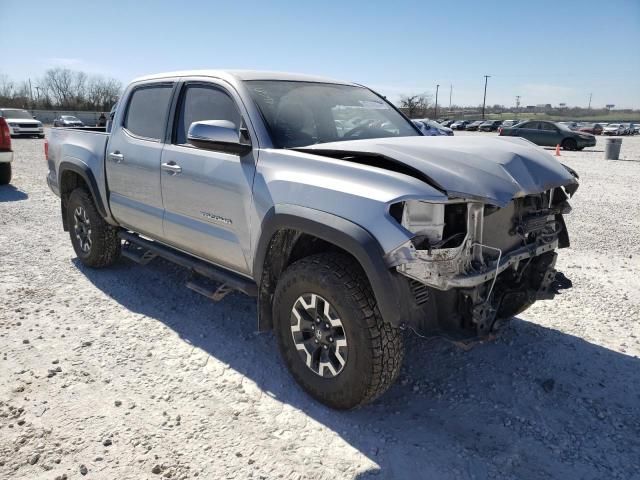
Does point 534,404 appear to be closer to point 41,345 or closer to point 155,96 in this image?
point 41,345

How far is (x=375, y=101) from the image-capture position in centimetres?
434

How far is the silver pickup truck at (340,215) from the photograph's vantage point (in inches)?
99.6

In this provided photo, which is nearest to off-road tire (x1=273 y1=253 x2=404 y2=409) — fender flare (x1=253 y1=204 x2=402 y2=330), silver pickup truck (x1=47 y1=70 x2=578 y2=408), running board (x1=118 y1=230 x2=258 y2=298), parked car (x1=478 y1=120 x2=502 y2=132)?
silver pickup truck (x1=47 y1=70 x2=578 y2=408)

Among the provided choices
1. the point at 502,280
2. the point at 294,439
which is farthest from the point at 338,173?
the point at 294,439

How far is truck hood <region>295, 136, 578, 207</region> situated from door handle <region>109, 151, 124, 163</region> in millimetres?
2167

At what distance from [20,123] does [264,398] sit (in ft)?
90.5

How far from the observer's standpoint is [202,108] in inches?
150

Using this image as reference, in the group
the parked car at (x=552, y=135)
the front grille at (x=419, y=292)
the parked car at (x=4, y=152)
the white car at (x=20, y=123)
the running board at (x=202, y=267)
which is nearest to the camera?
the front grille at (x=419, y=292)

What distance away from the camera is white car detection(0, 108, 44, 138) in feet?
82.6

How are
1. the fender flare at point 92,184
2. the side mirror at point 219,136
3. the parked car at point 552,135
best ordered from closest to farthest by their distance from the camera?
the side mirror at point 219,136, the fender flare at point 92,184, the parked car at point 552,135

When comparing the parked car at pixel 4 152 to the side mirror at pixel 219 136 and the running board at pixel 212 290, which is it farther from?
the side mirror at pixel 219 136

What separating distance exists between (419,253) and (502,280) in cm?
92

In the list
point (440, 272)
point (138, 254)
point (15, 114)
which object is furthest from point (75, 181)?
point (15, 114)

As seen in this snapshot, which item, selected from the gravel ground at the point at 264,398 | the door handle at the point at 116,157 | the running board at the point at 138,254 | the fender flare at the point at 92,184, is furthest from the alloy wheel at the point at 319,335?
the fender flare at the point at 92,184
